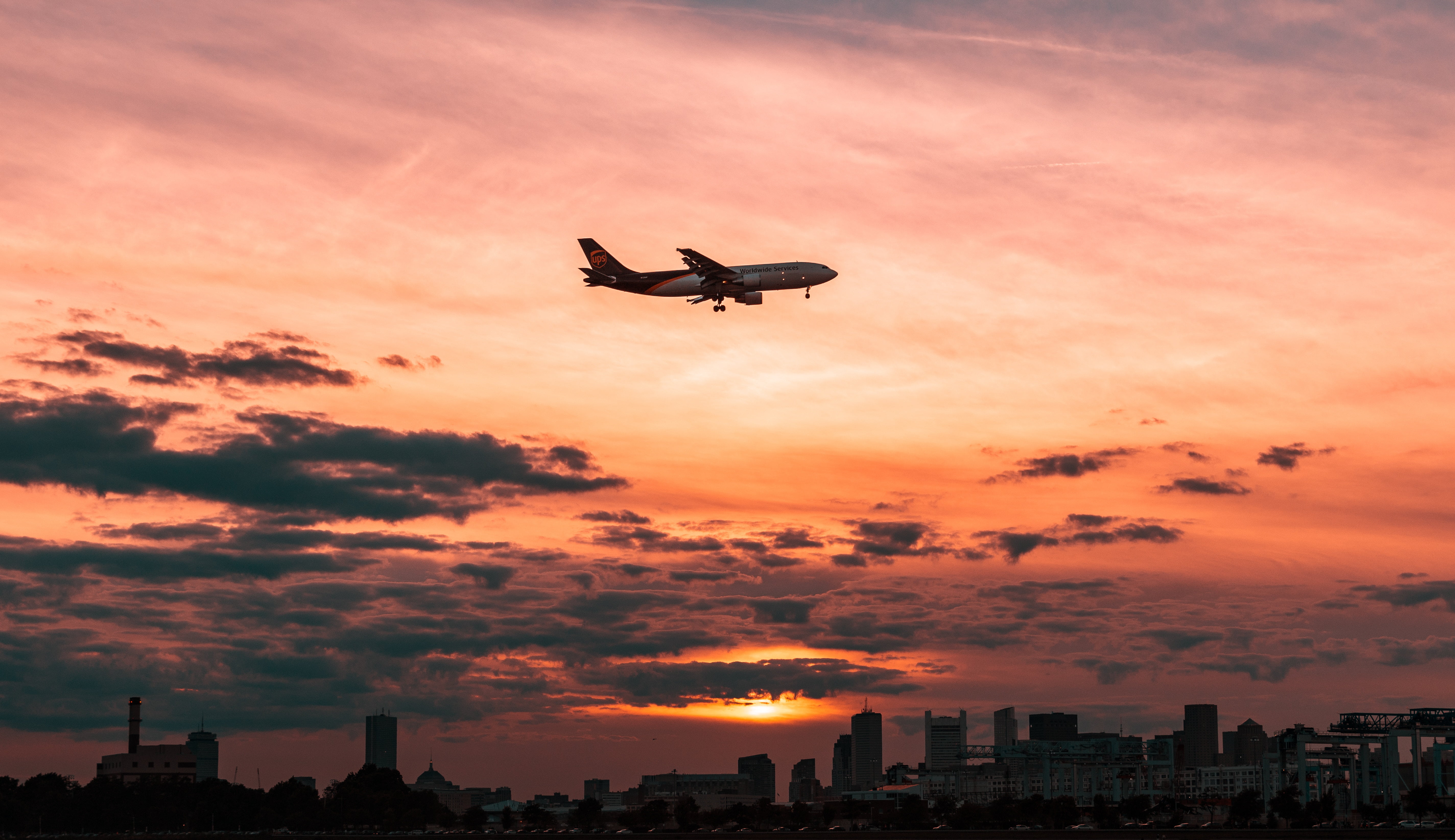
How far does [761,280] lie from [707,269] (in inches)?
335

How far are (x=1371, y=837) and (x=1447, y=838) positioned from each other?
12931mm

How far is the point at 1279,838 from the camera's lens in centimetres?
19162

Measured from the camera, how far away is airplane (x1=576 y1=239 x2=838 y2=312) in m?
182

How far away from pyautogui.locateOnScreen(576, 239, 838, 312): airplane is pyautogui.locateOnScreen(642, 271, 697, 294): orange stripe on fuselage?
7 centimetres

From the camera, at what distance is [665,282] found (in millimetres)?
188250

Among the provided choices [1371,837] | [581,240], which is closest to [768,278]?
[581,240]

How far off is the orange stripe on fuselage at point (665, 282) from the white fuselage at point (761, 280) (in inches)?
1.4

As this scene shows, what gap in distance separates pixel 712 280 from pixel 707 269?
2042mm

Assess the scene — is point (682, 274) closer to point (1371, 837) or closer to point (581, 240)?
point (581, 240)

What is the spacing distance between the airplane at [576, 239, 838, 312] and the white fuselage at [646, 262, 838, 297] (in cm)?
5

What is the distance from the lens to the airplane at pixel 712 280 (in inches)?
7185

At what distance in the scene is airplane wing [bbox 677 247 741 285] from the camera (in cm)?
17900

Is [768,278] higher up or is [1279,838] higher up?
[768,278]

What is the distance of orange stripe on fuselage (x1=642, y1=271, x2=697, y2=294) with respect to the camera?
186 meters
